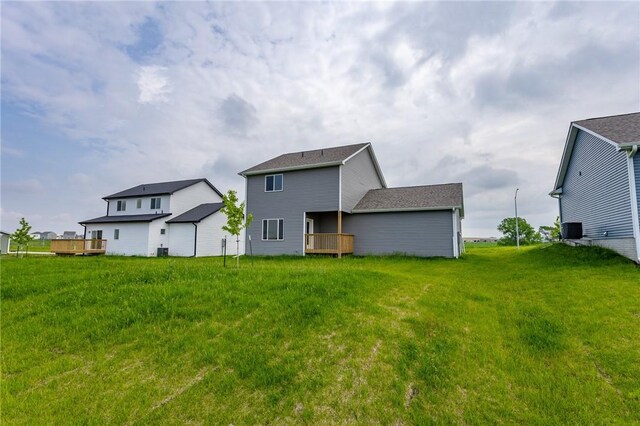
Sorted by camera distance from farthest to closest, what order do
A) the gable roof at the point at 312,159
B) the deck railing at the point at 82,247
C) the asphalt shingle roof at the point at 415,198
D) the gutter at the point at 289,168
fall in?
the deck railing at the point at 82,247, the gable roof at the point at 312,159, the gutter at the point at 289,168, the asphalt shingle roof at the point at 415,198

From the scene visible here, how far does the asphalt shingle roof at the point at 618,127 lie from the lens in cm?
1084

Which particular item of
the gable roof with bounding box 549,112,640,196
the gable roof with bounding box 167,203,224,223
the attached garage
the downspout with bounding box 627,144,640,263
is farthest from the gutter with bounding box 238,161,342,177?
the downspout with bounding box 627,144,640,263

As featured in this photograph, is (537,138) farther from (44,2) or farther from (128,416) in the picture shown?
(44,2)

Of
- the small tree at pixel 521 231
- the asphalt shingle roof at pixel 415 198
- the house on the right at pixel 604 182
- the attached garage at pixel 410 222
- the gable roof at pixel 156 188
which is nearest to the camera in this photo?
the house on the right at pixel 604 182

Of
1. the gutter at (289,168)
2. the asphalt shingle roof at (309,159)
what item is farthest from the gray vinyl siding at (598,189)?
the gutter at (289,168)

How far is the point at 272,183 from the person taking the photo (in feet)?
66.3

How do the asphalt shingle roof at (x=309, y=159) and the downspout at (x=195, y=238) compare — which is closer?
the asphalt shingle roof at (x=309, y=159)

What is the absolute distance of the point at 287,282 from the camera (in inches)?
286

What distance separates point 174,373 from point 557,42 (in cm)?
1715

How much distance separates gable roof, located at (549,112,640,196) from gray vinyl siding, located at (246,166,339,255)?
39.5 ft

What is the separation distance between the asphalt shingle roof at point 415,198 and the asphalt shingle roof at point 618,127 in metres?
6.27

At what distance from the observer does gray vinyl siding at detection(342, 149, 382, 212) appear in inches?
737

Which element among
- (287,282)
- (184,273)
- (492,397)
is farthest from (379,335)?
(184,273)

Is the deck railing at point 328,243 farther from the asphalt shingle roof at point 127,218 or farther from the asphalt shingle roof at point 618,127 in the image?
the asphalt shingle roof at point 127,218
